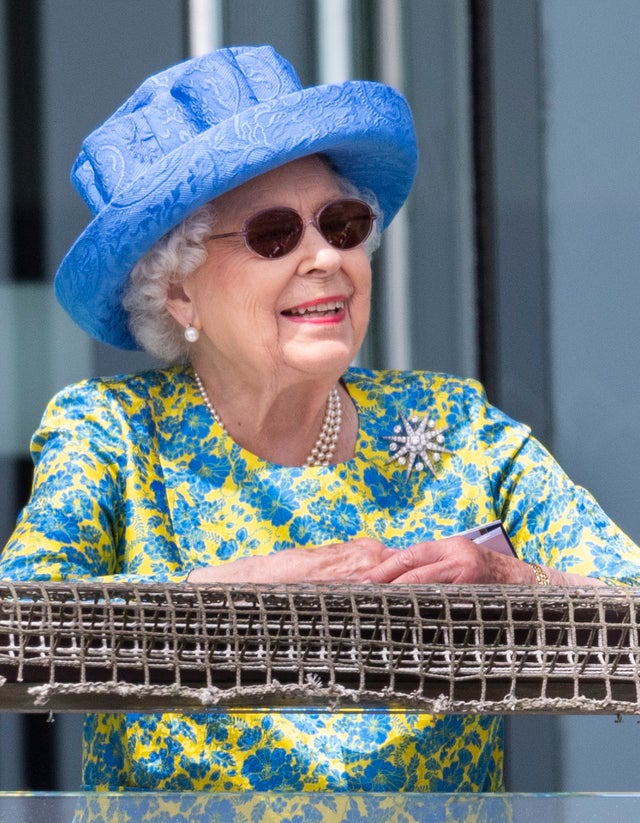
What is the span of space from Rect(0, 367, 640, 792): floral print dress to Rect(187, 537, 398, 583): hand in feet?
0.37

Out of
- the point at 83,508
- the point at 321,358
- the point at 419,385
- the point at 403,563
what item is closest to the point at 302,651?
the point at 403,563

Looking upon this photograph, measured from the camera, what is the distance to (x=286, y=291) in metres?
2.35

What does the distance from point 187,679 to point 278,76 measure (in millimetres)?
1300

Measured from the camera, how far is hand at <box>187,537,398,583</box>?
6.17 ft

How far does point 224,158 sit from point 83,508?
→ 0.55 m

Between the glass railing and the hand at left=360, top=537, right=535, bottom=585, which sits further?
the hand at left=360, top=537, right=535, bottom=585

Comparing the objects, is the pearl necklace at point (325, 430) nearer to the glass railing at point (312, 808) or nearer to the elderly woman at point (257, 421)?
the elderly woman at point (257, 421)

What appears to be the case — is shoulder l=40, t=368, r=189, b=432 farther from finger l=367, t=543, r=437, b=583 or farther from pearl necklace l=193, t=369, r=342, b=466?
finger l=367, t=543, r=437, b=583

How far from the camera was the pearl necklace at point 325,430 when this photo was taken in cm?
251

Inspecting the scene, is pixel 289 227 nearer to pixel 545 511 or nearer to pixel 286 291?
pixel 286 291

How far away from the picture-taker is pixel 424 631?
1406 mm

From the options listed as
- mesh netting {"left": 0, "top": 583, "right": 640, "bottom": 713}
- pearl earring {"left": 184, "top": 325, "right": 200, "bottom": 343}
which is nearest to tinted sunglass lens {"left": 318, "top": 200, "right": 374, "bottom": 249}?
pearl earring {"left": 184, "top": 325, "right": 200, "bottom": 343}

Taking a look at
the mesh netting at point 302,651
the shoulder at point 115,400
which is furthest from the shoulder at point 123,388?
the mesh netting at point 302,651

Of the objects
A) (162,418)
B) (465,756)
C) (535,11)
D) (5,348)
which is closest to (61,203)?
(5,348)
